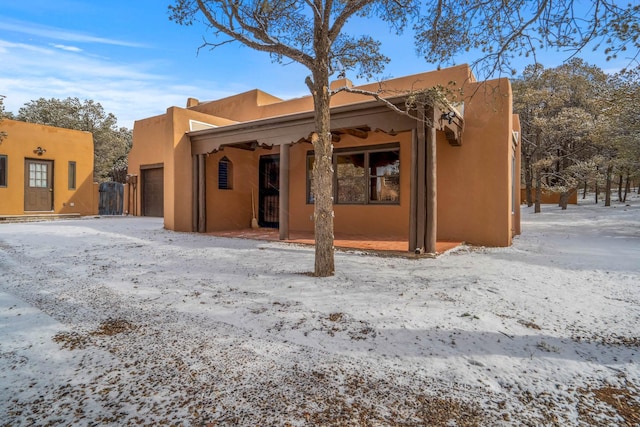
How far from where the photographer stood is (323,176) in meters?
4.22

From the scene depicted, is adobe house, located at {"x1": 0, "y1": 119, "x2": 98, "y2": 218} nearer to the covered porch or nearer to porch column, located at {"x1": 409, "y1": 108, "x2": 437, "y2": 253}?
the covered porch

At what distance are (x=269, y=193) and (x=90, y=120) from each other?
20.6 meters

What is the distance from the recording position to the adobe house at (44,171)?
38.1 ft

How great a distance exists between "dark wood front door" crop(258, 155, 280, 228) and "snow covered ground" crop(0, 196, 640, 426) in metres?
5.89

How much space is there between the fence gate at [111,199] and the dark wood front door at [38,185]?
8.34 ft

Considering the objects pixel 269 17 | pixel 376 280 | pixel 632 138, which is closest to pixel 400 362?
pixel 376 280

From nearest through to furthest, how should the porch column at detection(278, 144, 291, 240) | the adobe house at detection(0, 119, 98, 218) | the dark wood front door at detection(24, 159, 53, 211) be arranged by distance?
the porch column at detection(278, 144, 291, 240), the adobe house at detection(0, 119, 98, 218), the dark wood front door at detection(24, 159, 53, 211)

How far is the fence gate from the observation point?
15.5 metres

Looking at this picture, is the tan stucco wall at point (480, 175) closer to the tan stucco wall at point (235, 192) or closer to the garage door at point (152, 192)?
the tan stucco wall at point (235, 192)

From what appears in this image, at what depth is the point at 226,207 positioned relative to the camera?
9672mm

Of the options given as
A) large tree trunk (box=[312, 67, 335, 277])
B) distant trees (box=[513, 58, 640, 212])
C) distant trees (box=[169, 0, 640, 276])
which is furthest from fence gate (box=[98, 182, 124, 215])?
distant trees (box=[513, 58, 640, 212])

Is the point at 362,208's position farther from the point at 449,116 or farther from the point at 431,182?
the point at 449,116

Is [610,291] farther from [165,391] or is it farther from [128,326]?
[128,326]

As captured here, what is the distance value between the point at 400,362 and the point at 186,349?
1.46 metres
